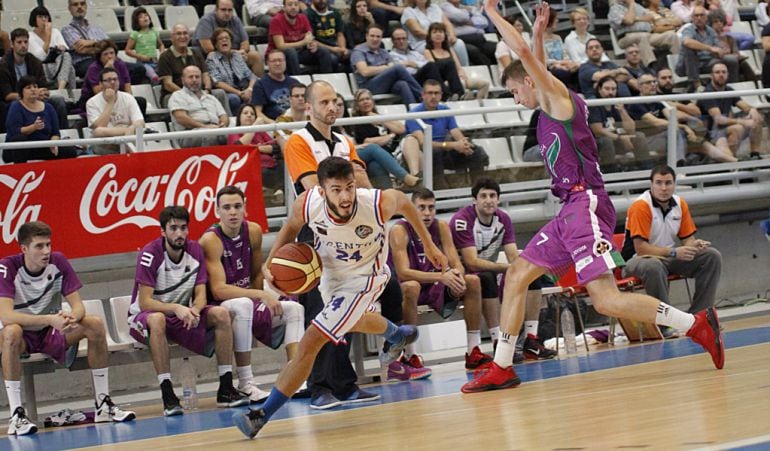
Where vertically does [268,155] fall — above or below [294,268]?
above

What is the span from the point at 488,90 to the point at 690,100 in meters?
2.66

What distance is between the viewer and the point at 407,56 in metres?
15.0

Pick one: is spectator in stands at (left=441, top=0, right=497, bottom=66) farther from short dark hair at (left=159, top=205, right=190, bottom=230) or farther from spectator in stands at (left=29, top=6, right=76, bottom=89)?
short dark hair at (left=159, top=205, right=190, bottom=230)

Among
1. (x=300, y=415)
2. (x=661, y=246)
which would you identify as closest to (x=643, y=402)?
(x=300, y=415)

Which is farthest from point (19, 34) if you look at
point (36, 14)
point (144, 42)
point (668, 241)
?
point (668, 241)

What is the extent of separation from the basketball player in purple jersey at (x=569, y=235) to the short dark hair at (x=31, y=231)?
3307mm

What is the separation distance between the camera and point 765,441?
4711mm

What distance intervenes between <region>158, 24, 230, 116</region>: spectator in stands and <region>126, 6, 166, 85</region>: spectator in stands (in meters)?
0.53

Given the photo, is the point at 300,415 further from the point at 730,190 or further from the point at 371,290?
the point at 730,190

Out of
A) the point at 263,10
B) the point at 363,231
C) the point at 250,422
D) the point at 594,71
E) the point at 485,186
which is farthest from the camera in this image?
the point at 263,10

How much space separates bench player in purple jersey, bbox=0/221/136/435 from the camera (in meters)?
8.81

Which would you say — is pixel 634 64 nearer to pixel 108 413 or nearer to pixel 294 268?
pixel 108 413

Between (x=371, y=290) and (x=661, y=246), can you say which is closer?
(x=371, y=290)

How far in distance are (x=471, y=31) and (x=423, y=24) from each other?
0.78 m
